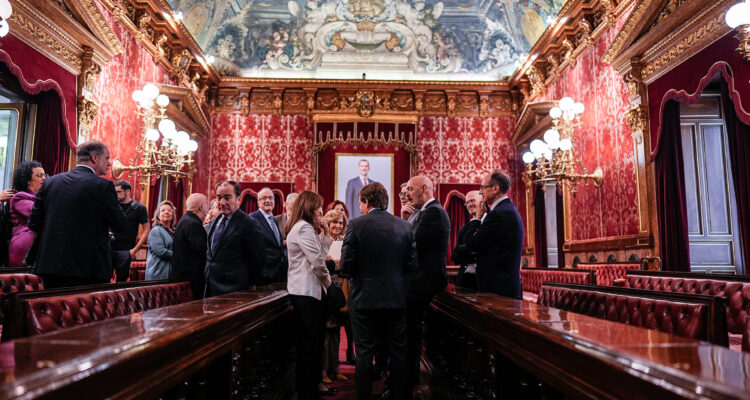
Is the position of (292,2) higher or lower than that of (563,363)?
higher

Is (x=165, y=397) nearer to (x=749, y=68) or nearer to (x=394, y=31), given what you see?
(x=749, y=68)

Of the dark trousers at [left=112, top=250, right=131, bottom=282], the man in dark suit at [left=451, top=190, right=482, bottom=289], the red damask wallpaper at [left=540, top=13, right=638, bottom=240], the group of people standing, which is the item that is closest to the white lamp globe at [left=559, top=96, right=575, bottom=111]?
the red damask wallpaper at [left=540, top=13, right=638, bottom=240]

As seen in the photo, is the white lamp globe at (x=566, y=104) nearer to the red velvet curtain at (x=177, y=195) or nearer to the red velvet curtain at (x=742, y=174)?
the red velvet curtain at (x=742, y=174)

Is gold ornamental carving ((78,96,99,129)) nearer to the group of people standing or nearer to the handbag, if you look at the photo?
the group of people standing

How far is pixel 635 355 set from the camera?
118cm

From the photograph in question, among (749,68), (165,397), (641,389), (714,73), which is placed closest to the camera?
(641,389)

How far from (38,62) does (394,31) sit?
313 inches

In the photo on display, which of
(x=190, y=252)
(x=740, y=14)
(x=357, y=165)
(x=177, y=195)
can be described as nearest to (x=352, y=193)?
(x=357, y=165)

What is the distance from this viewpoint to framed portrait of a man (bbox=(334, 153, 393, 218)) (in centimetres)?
1117

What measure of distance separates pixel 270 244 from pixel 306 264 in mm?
1488

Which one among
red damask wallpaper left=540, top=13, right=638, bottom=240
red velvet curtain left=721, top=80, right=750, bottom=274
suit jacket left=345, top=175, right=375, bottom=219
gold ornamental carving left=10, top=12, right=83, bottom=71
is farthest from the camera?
suit jacket left=345, top=175, right=375, bottom=219

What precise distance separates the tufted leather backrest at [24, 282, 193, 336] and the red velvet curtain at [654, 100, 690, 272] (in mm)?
5714

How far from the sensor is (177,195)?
32.2 feet

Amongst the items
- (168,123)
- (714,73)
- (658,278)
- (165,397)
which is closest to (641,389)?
(165,397)
